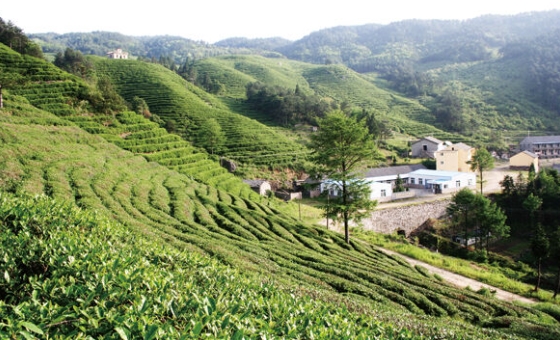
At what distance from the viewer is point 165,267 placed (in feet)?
22.5

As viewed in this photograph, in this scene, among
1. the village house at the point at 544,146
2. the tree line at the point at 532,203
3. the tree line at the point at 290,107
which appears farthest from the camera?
the tree line at the point at 290,107

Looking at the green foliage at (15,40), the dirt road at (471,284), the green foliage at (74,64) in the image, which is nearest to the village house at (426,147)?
the dirt road at (471,284)

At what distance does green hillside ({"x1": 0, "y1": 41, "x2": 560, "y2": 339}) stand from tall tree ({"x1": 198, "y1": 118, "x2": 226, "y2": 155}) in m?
18.5

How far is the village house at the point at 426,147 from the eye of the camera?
2815 inches

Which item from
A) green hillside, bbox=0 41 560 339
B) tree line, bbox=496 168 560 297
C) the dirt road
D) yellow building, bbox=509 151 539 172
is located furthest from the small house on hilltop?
yellow building, bbox=509 151 539 172

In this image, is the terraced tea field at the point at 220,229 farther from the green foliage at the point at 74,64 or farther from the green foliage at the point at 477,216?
the green foliage at the point at 74,64

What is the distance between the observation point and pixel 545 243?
27203mm

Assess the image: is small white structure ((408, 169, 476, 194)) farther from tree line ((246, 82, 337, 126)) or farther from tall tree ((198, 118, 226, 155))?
Result: tall tree ((198, 118, 226, 155))

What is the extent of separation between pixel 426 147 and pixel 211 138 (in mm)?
42473

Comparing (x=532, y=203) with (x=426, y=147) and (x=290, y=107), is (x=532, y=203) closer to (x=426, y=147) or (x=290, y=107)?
(x=426, y=147)

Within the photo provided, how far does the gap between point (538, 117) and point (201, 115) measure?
99177 mm

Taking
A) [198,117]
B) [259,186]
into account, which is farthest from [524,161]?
[198,117]

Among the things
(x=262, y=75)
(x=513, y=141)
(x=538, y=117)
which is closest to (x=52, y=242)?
(x=513, y=141)

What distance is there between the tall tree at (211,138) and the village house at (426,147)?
38598mm
